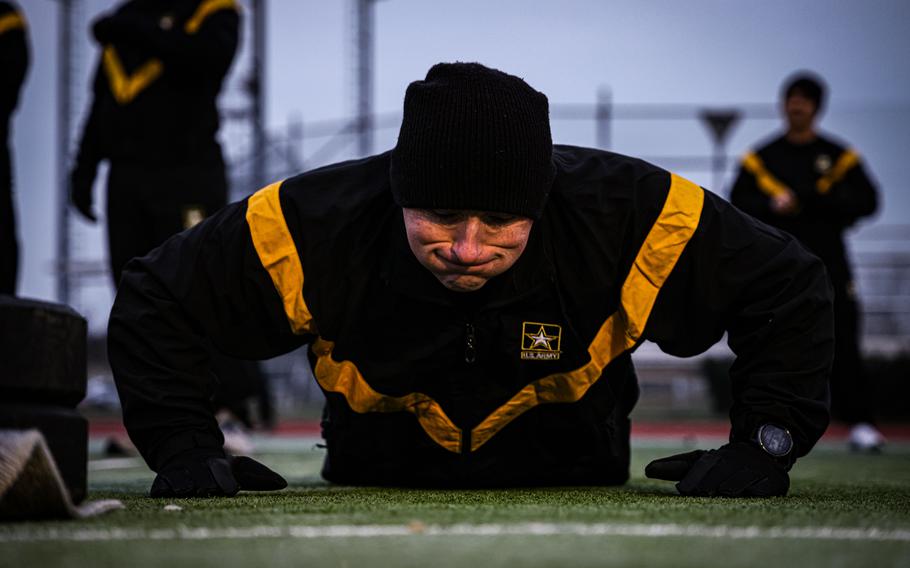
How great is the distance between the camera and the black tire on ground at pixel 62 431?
232cm

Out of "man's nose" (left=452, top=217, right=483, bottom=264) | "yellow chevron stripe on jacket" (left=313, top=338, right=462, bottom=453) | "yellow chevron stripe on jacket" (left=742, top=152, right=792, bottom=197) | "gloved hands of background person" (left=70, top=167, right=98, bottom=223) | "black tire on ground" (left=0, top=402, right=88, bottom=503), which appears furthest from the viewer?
"yellow chevron stripe on jacket" (left=742, top=152, right=792, bottom=197)

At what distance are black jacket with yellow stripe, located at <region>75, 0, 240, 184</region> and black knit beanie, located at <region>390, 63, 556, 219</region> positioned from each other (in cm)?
244

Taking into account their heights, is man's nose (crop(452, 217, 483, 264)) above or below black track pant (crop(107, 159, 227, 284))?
above

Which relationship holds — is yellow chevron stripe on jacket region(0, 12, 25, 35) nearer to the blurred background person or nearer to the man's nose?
the blurred background person

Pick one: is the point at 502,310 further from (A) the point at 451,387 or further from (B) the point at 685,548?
(B) the point at 685,548

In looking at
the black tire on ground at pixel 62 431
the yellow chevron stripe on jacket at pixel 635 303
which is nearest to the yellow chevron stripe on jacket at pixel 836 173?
the yellow chevron stripe on jacket at pixel 635 303

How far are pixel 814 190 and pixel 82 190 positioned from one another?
378 centimetres

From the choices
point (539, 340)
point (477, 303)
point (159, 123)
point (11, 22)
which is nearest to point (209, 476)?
point (477, 303)

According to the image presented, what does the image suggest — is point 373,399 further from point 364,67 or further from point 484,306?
point 364,67

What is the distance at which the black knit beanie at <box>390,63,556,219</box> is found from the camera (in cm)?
272

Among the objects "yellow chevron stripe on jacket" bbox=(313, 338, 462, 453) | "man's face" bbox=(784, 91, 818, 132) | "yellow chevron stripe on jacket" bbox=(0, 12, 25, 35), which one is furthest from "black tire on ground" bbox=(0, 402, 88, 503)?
"man's face" bbox=(784, 91, 818, 132)

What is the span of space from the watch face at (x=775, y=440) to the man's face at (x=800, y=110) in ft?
13.8

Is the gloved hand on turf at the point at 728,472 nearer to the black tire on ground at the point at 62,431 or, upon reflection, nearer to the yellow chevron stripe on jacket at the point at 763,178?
the black tire on ground at the point at 62,431

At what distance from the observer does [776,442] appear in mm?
2959
